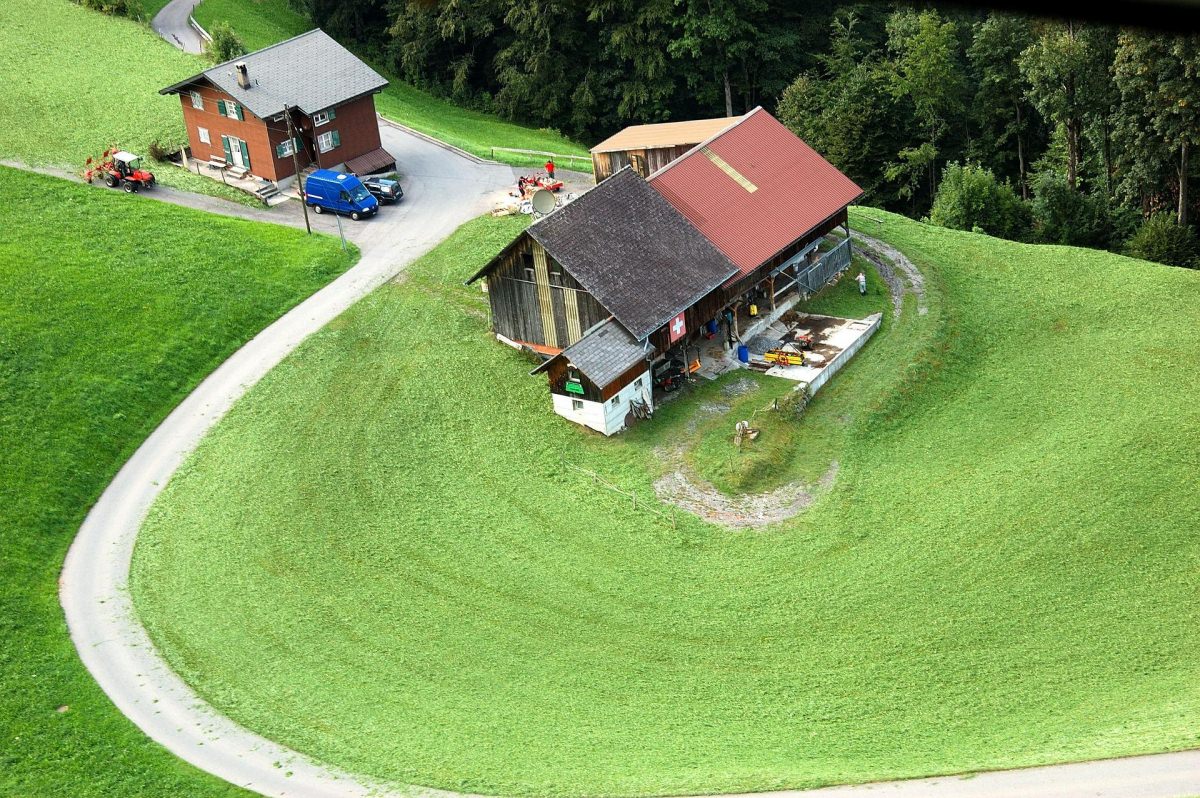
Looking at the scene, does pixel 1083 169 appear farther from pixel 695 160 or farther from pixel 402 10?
pixel 402 10

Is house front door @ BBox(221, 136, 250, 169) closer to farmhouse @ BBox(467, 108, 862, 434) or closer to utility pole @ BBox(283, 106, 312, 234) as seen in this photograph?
utility pole @ BBox(283, 106, 312, 234)

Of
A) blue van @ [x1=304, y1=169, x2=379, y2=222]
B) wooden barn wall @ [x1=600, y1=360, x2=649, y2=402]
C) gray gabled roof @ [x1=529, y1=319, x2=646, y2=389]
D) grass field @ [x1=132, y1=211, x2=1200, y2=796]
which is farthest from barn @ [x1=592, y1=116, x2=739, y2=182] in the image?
wooden barn wall @ [x1=600, y1=360, x2=649, y2=402]

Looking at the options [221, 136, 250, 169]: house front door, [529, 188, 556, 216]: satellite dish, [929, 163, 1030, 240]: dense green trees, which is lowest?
[929, 163, 1030, 240]: dense green trees

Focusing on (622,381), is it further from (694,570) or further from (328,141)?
(328,141)

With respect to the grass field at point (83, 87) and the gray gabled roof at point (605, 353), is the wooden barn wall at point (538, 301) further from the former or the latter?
the grass field at point (83, 87)

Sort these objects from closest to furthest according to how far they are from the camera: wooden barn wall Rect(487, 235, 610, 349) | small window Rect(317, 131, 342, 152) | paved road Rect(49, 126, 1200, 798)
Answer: paved road Rect(49, 126, 1200, 798), wooden barn wall Rect(487, 235, 610, 349), small window Rect(317, 131, 342, 152)

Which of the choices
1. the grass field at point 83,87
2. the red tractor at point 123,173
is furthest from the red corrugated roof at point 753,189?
the red tractor at point 123,173

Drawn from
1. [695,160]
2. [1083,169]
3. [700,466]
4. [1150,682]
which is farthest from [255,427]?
[1083,169]
